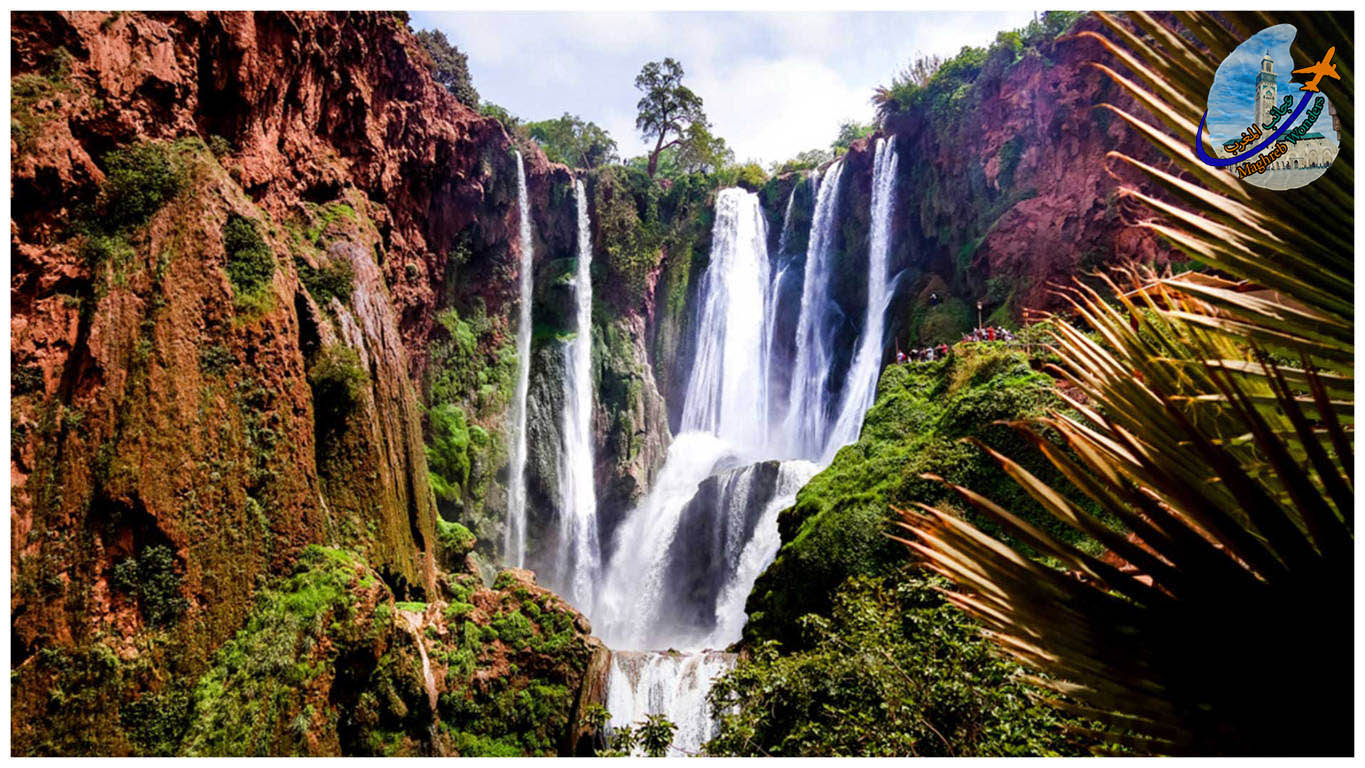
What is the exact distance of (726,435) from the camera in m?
28.8

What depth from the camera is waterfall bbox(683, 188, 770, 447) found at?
28.9 meters

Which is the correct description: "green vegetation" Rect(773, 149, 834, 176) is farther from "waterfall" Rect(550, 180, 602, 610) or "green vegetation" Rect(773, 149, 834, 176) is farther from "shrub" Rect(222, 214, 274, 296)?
"shrub" Rect(222, 214, 274, 296)

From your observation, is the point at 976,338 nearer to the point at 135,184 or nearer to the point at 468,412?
the point at 468,412

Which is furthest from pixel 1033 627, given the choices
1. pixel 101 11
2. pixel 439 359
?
pixel 439 359

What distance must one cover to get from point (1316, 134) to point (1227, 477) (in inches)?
46.9

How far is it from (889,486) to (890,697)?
688 centimetres

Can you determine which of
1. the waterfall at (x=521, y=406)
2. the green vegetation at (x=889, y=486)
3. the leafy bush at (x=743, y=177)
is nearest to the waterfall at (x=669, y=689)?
the green vegetation at (x=889, y=486)

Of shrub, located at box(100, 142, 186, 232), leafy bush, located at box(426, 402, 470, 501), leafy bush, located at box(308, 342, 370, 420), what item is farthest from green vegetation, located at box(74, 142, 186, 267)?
leafy bush, located at box(426, 402, 470, 501)

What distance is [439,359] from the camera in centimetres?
2111

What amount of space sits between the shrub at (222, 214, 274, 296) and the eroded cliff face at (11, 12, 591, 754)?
1.5 inches

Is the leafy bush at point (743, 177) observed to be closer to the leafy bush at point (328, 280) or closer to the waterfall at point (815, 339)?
the waterfall at point (815, 339)

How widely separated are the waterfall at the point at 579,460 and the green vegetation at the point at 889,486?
11.5 meters

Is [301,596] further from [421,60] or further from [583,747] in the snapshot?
[421,60]

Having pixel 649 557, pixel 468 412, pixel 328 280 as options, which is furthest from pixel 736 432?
pixel 328 280
